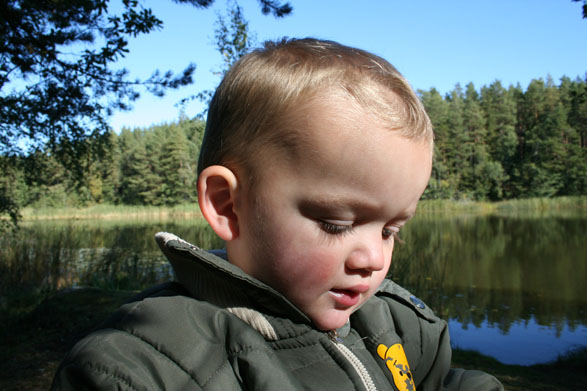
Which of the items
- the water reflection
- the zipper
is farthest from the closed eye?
the water reflection

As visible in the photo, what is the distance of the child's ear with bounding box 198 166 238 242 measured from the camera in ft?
3.27

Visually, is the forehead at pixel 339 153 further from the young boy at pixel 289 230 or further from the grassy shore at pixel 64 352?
the grassy shore at pixel 64 352

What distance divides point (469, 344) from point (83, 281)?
605 centimetres

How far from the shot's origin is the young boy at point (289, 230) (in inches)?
33.1

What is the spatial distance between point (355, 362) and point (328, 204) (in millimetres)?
378

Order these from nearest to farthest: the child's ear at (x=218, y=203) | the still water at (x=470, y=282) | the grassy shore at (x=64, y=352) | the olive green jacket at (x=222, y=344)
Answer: the olive green jacket at (x=222, y=344)
the child's ear at (x=218, y=203)
the grassy shore at (x=64, y=352)
the still water at (x=470, y=282)

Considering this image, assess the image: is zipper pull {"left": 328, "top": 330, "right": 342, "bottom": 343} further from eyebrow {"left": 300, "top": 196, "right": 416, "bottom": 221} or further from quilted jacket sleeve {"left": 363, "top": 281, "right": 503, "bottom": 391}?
eyebrow {"left": 300, "top": 196, "right": 416, "bottom": 221}

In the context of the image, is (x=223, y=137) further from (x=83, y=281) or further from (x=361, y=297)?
(x=83, y=281)

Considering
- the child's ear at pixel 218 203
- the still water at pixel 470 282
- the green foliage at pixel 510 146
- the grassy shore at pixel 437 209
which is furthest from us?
the green foliage at pixel 510 146

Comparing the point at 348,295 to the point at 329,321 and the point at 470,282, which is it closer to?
the point at 329,321

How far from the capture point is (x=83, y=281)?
7.43m

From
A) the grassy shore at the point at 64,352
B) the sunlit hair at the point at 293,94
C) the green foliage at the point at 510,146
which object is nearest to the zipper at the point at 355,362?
the sunlit hair at the point at 293,94

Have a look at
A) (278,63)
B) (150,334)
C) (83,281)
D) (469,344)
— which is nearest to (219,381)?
(150,334)

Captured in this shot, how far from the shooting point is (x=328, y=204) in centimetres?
89
